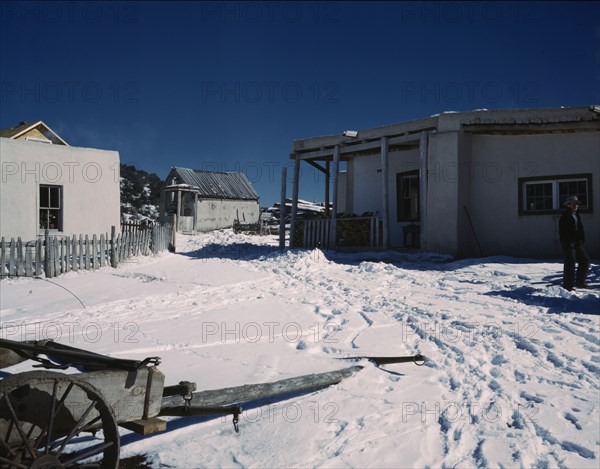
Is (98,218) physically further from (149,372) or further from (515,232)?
(149,372)

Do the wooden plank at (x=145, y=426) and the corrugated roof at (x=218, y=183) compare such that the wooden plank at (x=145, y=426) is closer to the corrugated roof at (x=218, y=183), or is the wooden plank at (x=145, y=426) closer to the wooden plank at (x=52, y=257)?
the wooden plank at (x=52, y=257)

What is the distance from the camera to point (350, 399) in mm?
3707

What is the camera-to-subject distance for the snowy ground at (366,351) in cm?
300

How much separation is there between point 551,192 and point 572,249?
5.14m

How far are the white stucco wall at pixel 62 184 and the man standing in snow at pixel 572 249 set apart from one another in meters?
12.9

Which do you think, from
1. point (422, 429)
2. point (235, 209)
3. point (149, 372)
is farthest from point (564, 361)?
point (235, 209)

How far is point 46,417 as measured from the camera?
6.95 feet

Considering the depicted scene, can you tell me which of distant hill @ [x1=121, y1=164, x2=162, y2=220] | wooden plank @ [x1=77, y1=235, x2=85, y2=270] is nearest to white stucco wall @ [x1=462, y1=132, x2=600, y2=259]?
wooden plank @ [x1=77, y1=235, x2=85, y2=270]

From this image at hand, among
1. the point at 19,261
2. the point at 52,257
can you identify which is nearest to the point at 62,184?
the point at 52,257

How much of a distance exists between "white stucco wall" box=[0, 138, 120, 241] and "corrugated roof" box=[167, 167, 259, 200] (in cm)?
2177

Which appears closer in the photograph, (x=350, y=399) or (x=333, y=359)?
(x=350, y=399)

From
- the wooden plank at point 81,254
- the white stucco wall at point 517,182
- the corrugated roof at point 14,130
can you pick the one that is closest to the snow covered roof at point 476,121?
the white stucco wall at point 517,182

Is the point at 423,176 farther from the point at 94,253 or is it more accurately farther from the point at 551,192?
the point at 94,253

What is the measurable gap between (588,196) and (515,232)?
77.8 inches
